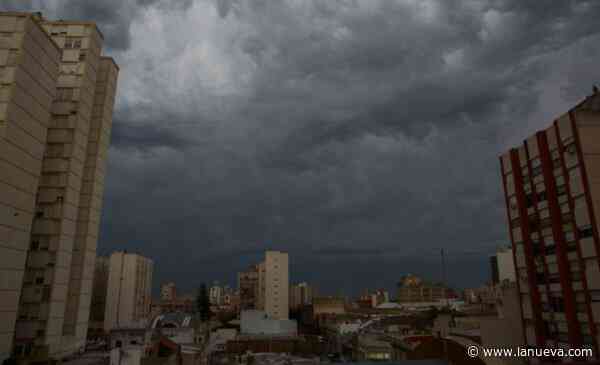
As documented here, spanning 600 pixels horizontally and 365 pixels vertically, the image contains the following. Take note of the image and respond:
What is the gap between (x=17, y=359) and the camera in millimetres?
43906

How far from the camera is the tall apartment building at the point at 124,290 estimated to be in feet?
350

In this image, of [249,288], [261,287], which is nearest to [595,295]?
[261,287]

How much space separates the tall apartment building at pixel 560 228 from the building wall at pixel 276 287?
368 ft

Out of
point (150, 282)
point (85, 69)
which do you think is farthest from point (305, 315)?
point (85, 69)

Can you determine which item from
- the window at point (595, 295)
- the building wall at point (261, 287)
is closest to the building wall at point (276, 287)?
the building wall at point (261, 287)

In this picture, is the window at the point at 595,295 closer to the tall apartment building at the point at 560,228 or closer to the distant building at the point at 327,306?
the tall apartment building at the point at 560,228

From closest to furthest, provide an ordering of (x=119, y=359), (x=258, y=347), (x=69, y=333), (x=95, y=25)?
1. (x=119, y=359)
2. (x=69, y=333)
3. (x=95, y=25)
4. (x=258, y=347)

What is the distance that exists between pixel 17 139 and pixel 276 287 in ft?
382

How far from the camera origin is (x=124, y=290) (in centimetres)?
11100

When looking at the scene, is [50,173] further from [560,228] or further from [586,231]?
[586,231]

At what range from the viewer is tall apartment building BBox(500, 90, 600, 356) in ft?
113

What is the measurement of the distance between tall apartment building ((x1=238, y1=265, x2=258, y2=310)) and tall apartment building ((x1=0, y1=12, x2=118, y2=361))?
124 metres

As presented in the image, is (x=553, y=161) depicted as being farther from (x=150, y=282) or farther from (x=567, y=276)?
(x=150, y=282)

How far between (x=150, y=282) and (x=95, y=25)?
294 ft
